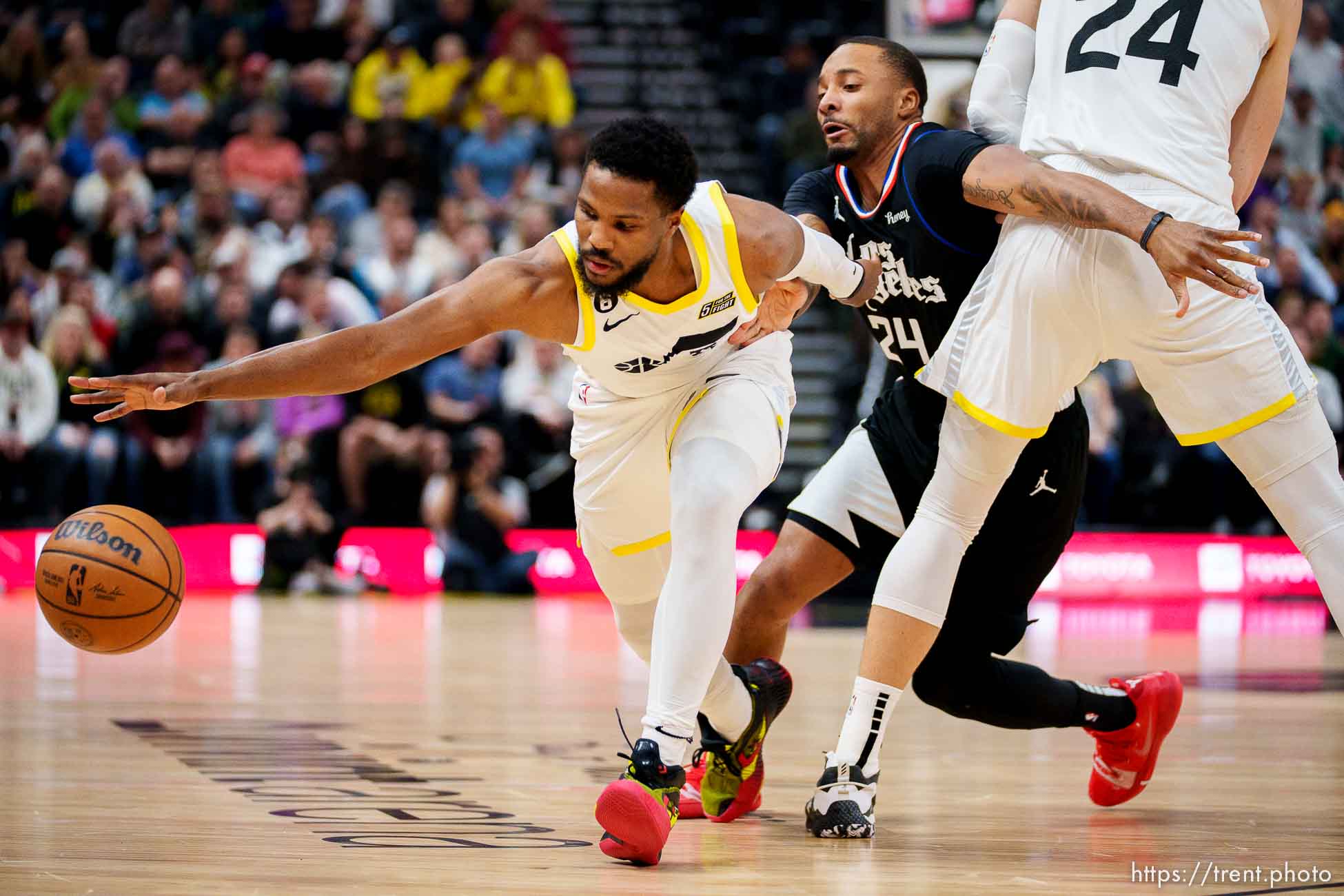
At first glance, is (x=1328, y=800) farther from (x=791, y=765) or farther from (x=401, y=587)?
(x=401, y=587)

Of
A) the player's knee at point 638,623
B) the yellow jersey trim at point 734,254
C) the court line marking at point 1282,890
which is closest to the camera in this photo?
the court line marking at point 1282,890

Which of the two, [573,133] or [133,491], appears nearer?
[133,491]

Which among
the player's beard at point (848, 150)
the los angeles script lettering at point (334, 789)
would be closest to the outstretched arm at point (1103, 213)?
the player's beard at point (848, 150)

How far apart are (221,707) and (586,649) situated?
7.89 feet

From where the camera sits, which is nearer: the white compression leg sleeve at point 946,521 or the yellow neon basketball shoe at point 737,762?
the white compression leg sleeve at point 946,521

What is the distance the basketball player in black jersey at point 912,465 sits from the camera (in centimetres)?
398

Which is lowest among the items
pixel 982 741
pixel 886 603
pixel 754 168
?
pixel 982 741

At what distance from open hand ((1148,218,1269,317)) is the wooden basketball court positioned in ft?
3.85

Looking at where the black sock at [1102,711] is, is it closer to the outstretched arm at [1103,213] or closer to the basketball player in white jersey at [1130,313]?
the basketball player in white jersey at [1130,313]

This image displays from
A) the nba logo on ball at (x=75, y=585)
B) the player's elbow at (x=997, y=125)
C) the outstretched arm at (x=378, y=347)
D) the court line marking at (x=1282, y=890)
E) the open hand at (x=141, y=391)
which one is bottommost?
the court line marking at (x=1282, y=890)

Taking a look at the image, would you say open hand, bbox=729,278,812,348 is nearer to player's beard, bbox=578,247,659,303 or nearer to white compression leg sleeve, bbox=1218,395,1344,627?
player's beard, bbox=578,247,659,303

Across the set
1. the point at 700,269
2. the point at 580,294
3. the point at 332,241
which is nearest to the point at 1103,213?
the point at 700,269

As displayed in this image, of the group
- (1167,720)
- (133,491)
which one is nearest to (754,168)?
(133,491)

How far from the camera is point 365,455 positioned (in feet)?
36.9
